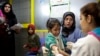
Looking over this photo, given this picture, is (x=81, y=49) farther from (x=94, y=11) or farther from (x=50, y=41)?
(x=50, y=41)

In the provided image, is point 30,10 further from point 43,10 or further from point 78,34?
point 78,34

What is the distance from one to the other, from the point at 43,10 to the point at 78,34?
5.77 ft

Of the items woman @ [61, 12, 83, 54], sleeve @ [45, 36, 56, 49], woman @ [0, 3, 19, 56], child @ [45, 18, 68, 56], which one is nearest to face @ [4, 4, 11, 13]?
woman @ [0, 3, 19, 56]

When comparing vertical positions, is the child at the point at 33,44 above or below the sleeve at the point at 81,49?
below

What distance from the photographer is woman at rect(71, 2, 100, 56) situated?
4.08 feet

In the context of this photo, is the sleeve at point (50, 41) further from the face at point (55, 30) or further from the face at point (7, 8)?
the face at point (7, 8)

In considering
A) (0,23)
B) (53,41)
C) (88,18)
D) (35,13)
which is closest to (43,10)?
(35,13)

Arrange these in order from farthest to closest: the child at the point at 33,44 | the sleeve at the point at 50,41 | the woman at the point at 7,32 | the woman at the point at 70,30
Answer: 1. the child at the point at 33,44
2. the woman at the point at 7,32
3. the woman at the point at 70,30
4. the sleeve at the point at 50,41

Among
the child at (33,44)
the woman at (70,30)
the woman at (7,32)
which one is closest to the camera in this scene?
the woman at (70,30)

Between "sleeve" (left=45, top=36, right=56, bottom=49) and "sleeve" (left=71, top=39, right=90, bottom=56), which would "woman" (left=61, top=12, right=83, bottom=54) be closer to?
"sleeve" (left=45, top=36, right=56, bottom=49)

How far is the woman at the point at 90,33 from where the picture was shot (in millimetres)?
1244

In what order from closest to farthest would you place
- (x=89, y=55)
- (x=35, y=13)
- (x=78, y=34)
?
(x=89, y=55), (x=78, y=34), (x=35, y=13)

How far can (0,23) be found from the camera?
11.9 ft

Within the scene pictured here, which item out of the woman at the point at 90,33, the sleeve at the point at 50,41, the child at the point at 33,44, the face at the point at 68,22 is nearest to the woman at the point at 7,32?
the child at the point at 33,44
